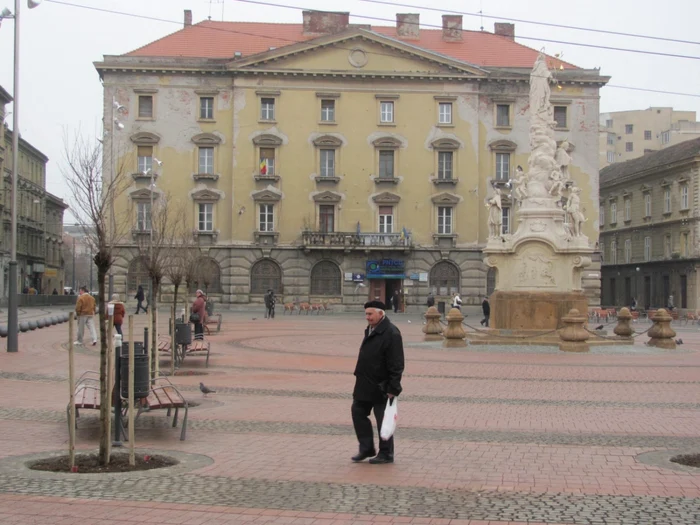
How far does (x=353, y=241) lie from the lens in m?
62.4

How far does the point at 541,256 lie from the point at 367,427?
20182 mm

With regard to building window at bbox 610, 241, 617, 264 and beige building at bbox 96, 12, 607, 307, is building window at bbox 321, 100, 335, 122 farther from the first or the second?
building window at bbox 610, 241, 617, 264

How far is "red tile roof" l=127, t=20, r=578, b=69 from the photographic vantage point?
6462cm

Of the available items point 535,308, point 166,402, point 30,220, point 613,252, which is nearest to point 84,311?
point 535,308

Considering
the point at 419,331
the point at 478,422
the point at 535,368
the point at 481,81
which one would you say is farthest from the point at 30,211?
the point at 478,422

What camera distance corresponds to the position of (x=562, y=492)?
343 inches

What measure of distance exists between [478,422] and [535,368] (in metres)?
9.10

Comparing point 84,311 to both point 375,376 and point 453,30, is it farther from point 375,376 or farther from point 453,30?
point 453,30

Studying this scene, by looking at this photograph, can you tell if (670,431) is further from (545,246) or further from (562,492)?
(545,246)

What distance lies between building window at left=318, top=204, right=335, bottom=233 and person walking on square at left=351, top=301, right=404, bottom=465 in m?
52.7

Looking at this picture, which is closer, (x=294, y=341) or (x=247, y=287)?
(x=294, y=341)

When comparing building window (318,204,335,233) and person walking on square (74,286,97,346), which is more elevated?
building window (318,204,335,233)

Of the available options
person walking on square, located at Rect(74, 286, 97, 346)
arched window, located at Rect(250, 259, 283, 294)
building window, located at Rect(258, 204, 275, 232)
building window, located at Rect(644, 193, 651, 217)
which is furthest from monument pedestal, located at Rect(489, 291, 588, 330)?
building window, located at Rect(644, 193, 651, 217)

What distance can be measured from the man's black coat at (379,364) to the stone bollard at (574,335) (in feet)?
56.2
